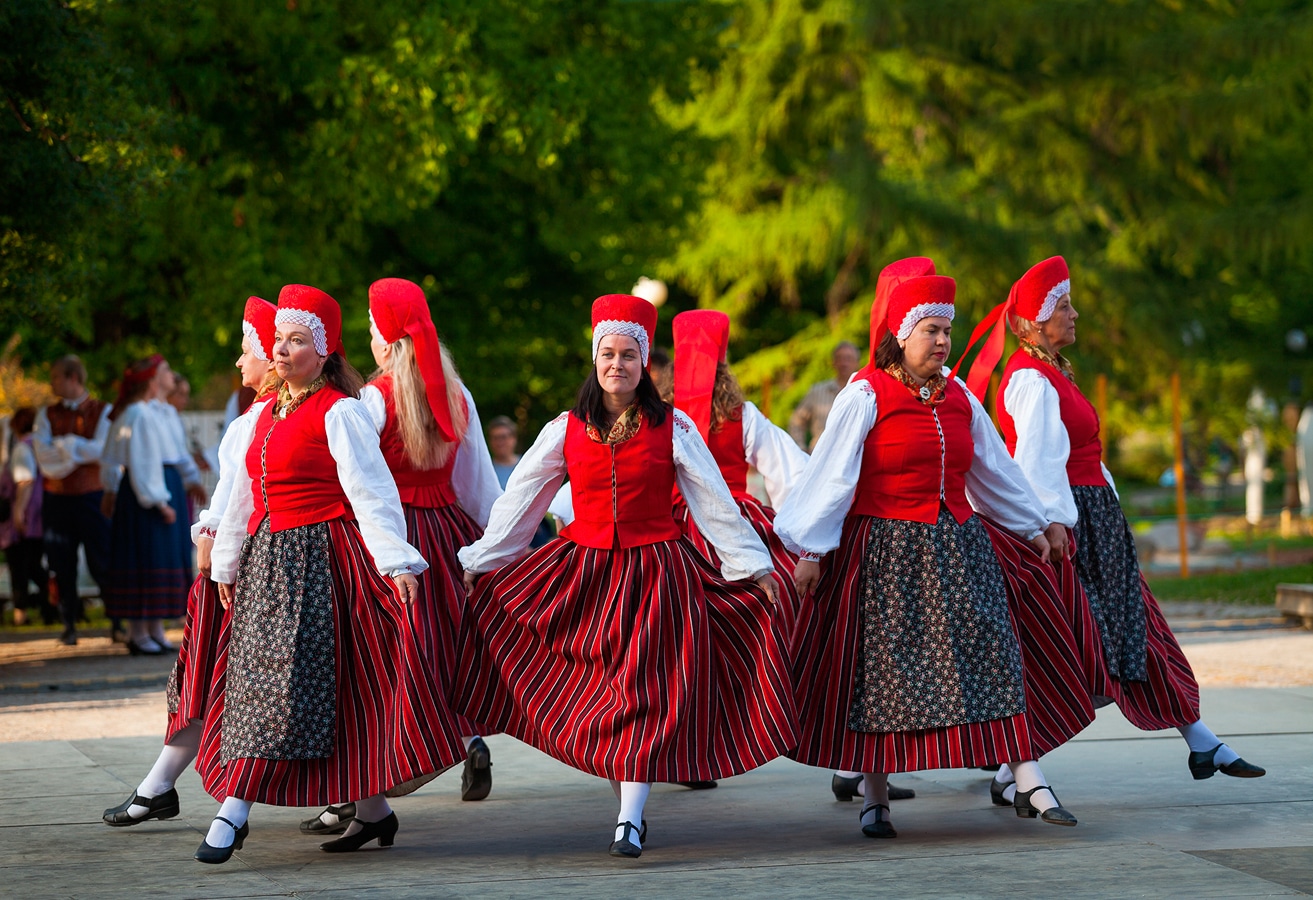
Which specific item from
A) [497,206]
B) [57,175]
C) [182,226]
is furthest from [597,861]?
[497,206]

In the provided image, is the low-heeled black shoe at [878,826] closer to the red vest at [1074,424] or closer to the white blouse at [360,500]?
the red vest at [1074,424]

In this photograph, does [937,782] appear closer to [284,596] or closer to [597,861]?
[597,861]

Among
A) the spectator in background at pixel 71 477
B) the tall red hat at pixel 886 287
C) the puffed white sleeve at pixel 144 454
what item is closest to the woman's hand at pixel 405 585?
the tall red hat at pixel 886 287

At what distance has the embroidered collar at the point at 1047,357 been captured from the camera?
6.54 metres

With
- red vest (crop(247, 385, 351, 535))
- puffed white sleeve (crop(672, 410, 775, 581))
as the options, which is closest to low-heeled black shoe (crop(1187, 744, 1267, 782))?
puffed white sleeve (crop(672, 410, 775, 581))

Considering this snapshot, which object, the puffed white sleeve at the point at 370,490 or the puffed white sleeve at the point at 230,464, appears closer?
the puffed white sleeve at the point at 370,490

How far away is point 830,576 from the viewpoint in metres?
5.92

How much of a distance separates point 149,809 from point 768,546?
2469 millimetres

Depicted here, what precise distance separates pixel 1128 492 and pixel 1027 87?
943 centimetres

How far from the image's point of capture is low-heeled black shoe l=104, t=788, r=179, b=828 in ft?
19.5

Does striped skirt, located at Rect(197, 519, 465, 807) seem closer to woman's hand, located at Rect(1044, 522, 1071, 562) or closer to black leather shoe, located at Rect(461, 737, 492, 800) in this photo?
black leather shoe, located at Rect(461, 737, 492, 800)

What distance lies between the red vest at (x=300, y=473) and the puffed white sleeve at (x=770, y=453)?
229 cm

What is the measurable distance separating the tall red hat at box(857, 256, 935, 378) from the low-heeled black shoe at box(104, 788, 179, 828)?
Answer: 2790 millimetres

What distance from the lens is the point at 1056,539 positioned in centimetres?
619
